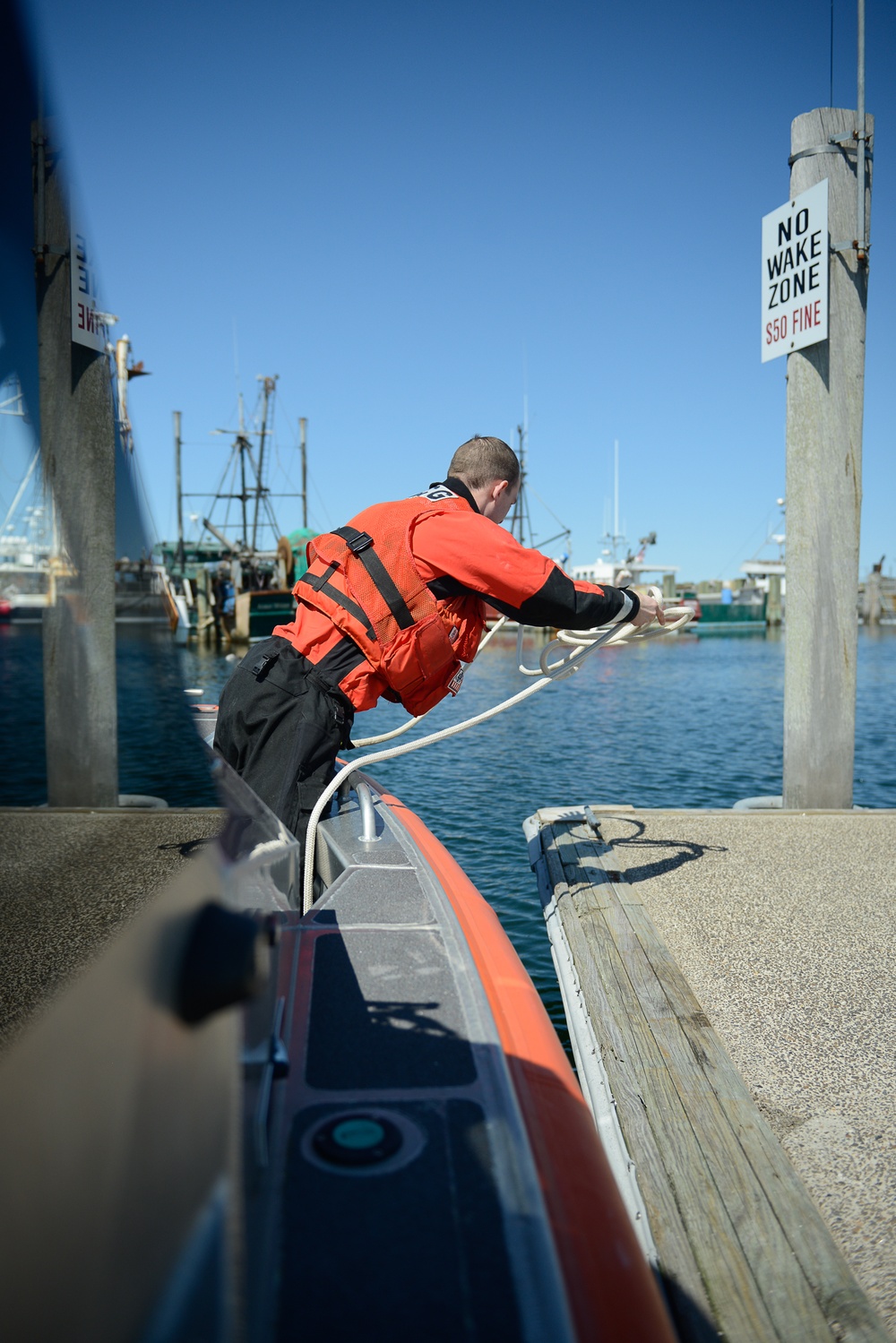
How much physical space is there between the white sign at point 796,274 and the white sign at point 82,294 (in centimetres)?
518

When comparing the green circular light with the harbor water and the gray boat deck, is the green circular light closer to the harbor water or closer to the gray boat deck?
the harbor water

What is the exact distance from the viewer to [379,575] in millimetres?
2633

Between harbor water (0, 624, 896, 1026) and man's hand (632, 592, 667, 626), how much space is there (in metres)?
1.53

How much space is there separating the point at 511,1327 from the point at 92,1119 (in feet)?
1.69

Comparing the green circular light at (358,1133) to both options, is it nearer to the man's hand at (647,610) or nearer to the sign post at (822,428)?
the man's hand at (647,610)

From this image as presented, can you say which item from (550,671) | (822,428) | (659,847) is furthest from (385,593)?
(822,428)

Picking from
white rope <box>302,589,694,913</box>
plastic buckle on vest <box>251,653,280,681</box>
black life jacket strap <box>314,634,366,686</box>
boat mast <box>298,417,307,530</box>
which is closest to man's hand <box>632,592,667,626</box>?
white rope <box>302,589,694,913</box>

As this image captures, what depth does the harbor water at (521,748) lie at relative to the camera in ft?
3.10

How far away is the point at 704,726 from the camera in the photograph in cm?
1356

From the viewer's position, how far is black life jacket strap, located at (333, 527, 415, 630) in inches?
104

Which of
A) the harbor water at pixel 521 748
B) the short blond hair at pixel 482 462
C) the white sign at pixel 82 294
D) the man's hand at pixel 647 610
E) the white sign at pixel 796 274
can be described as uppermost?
the white sign at pixel 796 274

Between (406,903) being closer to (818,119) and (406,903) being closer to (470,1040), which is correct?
(470,1040)

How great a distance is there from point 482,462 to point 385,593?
2.10 ft

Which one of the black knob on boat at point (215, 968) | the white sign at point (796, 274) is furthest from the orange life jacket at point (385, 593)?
the white sign at point (796, 274)
